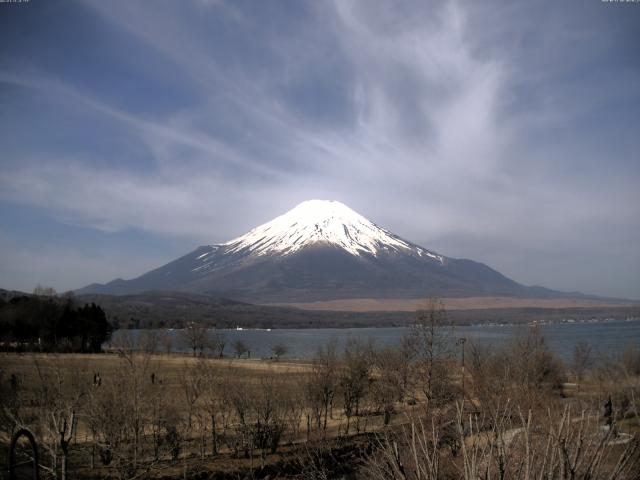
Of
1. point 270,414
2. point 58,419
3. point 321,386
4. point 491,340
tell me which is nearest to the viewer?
→ point 58,419

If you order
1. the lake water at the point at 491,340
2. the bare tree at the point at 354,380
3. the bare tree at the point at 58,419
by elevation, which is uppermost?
the bare tree at the point at 58,419

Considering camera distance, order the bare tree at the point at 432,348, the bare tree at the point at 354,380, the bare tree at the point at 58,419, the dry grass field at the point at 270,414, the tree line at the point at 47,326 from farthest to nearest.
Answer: the tree line at the point at 47,326, the bare tree at the point at 354,380, the bare tree at the point at 432,348, the dry grass field at the point at 270,414, the bare tree at the point at 58,419

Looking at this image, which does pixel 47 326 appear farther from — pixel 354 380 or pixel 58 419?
pixel 58 419

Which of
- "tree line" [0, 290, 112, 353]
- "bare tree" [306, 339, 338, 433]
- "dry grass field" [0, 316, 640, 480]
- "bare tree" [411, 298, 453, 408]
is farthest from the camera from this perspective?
"tree line" [0, 290, 112, 353]

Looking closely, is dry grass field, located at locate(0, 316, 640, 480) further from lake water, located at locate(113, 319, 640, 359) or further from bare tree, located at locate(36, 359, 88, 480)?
lake water, located at locate(113, 319, 640, 359)

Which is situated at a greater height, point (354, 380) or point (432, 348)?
point (432, 348)

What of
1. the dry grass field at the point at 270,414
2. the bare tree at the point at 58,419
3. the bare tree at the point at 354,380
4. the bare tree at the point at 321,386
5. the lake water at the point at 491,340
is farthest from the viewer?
the lake water at the point at 491,340

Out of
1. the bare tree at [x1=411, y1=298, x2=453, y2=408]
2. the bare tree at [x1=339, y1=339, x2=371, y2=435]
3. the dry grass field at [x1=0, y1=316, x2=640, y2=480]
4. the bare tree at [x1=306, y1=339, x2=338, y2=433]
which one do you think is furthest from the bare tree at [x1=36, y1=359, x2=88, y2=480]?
the bare tree at [x1=339, y1=339, x2=371, y2=435]

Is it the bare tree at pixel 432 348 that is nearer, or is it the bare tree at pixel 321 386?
the bare tree at pixel 432 348

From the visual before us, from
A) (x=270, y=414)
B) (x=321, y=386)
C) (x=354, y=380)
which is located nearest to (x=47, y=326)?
(x=354, y=380)

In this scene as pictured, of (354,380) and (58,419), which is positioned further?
(354,380)

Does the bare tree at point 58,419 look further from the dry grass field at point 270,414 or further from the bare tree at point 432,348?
the bare tree at point 432,348

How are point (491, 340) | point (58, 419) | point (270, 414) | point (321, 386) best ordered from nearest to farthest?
1. point (58, 419)
2. point (270, 414)
3. point (321, 386)
4. point (491, 340)

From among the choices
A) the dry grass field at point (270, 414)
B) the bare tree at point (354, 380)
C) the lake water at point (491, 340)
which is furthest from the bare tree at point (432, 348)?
the bare tree at point (354, 380)
